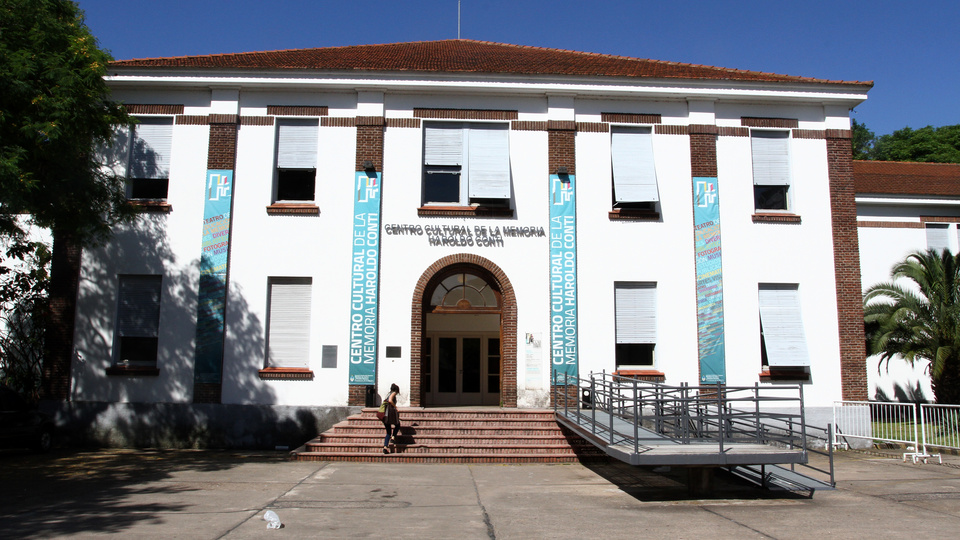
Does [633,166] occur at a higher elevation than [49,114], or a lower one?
higher

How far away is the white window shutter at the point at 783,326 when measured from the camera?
1553cm

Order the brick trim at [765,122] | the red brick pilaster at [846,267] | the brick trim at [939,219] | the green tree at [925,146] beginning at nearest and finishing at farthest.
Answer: the red brick pilaster at [846,267] < the brick trim at [765,122] < the brick trim at [939,219] < the green tree at [925,146]

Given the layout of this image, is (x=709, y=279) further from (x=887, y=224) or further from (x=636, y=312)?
(x=887, y=224)

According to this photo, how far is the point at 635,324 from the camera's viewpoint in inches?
622

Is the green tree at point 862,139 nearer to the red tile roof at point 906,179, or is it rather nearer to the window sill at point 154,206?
the red tile roof at point 906,179

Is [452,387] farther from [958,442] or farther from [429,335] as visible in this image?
[958,442]

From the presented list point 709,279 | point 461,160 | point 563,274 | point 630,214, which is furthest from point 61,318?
point 709,279

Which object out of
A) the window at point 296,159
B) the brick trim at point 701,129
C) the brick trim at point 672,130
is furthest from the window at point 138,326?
the brick trim at point 701,129

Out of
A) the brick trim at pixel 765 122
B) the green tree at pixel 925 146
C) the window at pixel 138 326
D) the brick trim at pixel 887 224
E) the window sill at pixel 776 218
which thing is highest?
the green tree at pixel 925 146

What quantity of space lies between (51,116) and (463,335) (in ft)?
34.9

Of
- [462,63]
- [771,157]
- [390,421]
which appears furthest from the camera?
[462,63]

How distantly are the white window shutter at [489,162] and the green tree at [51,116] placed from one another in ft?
24.7

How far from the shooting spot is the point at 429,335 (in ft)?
58.7

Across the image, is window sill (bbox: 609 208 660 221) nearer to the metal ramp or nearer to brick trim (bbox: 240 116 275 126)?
the metal ramp
